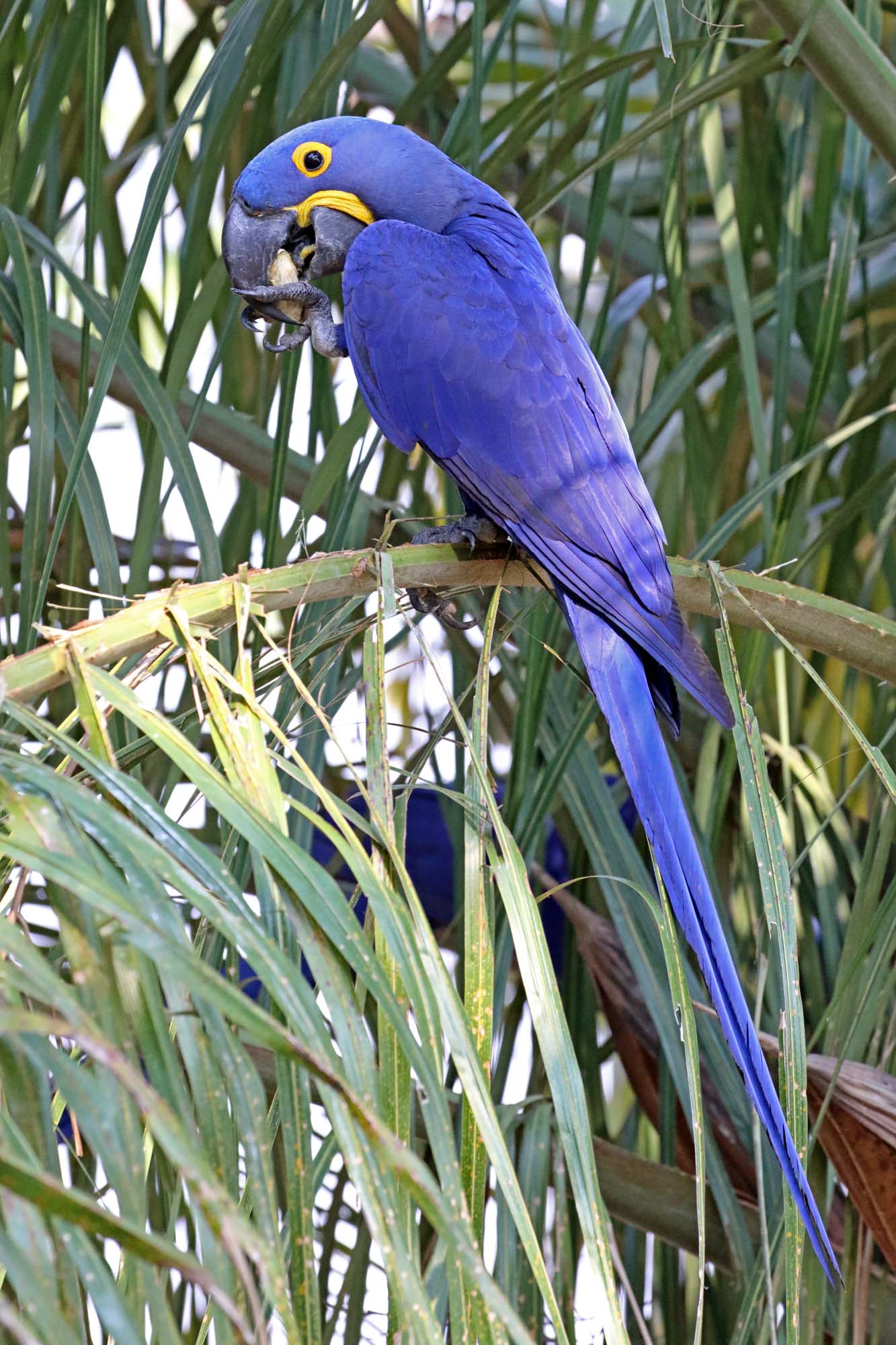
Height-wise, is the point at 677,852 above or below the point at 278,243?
below

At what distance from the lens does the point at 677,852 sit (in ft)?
2.52

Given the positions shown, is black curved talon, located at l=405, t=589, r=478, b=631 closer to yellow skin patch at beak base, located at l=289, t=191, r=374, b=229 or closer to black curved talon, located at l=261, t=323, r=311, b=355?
black curved talon, located at l=261, t=323, r=311, b=355

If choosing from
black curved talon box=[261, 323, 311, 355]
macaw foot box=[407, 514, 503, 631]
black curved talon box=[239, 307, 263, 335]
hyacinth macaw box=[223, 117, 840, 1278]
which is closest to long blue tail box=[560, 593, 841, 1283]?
hyacinth macaw box=[223, 117, 840, 1278]

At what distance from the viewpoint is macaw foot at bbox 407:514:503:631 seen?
1055 millimetres

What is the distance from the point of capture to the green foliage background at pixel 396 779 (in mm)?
391

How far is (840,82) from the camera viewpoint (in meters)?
1.00

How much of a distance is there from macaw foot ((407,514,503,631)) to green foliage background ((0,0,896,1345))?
4 cm

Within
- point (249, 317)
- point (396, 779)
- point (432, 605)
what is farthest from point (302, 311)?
point (396, 779)

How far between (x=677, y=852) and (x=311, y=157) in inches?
32.8

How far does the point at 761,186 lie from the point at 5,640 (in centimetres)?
94

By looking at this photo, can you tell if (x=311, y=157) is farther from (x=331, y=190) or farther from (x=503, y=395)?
(x=503, y=395)

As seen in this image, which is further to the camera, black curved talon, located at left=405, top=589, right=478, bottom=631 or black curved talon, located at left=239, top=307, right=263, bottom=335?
black curved talon, located at left=239, top=307, right=263, bottom=335

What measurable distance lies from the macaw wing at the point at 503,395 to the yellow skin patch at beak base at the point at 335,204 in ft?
0.39

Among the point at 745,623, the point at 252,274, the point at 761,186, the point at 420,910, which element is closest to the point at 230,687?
the point at 420,910
